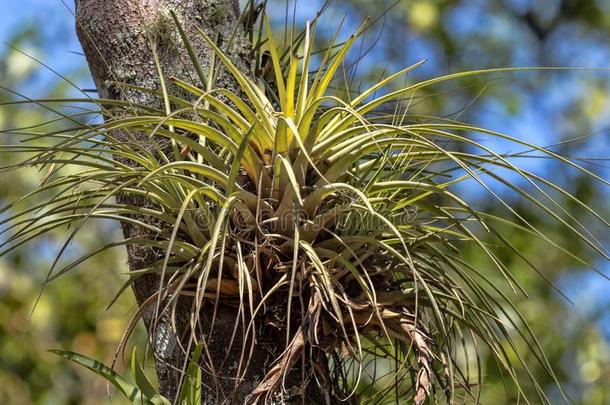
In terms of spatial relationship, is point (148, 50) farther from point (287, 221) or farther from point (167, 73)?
point (287, 221)

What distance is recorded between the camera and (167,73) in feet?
4.94

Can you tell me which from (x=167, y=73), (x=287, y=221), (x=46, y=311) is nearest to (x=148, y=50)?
(x=167, y=73)

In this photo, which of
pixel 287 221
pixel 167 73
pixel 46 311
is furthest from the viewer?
pixel 46 311

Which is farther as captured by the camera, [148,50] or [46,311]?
[46,311]

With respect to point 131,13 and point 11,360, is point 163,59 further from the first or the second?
point 11,360

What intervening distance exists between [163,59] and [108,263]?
8.81 feet

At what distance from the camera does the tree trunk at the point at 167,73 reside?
4.31 feet

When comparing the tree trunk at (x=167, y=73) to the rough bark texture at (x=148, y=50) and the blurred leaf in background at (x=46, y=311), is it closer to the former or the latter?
the rough bark texture at (x=148, y=50)

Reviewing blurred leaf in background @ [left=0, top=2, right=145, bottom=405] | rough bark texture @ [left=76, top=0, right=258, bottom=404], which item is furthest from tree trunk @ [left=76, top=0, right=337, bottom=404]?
blurred leaf in background @ [left=0, top=2, right=145, bottom=405]

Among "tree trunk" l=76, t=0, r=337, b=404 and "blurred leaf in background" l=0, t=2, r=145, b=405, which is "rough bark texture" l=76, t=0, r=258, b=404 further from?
"blurred leaf in background" l=0, t=2, r=145, b=405

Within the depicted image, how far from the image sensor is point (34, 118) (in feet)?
11.2

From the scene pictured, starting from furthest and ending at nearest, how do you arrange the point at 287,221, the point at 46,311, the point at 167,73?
the point at 46,311 → the point at 167,73 → the point at 287,221

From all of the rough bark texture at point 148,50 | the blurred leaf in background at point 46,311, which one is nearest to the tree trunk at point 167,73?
the rough bark texture at point 148,50

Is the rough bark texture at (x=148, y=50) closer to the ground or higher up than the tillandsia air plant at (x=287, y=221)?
higher up
